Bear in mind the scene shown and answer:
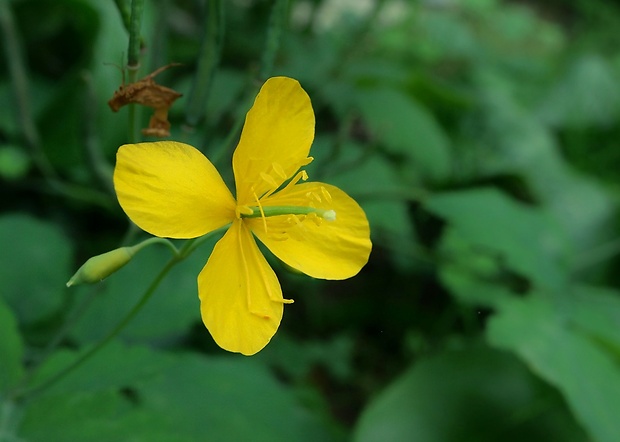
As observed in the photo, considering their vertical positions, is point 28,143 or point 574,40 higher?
point 28,143

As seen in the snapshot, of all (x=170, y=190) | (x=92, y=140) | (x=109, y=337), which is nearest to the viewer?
(x=170, y=190)

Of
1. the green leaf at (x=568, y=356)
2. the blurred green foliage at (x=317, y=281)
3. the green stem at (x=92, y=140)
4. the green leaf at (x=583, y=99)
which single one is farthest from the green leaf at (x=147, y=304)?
the green leaf at (x=583, y=99)

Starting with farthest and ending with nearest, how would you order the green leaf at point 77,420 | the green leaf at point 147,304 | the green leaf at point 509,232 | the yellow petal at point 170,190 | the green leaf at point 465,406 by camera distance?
the green leaf at point 509,232 → the green leaf at point 465,406 → the green leaf at point 147,304 → the green leaf at point 77,420 → the yellow petal at point 170,190

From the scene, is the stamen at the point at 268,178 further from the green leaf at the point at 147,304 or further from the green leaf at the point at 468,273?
the green leaf at the point at 468,273

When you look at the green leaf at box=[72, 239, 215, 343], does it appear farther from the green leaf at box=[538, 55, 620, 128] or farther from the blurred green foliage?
the green leaf at box=[538, 55, 620, 128]

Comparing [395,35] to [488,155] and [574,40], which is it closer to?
[488,155]

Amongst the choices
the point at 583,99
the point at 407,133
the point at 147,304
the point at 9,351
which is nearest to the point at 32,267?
the point at 147,304

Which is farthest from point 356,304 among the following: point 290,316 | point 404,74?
point 404,74

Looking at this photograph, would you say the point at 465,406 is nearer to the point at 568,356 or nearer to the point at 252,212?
the point at 568,356
